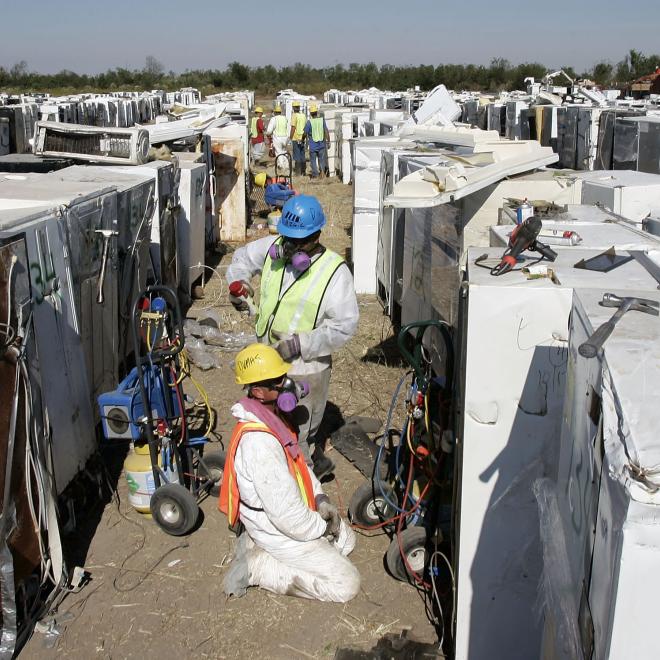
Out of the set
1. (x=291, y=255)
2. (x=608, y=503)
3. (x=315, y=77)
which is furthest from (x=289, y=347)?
(x=315, y=77)

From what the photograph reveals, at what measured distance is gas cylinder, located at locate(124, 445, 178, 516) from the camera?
5.01m

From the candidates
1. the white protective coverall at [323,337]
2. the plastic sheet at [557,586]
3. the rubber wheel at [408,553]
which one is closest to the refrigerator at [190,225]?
the white protective coverall at [323,337]

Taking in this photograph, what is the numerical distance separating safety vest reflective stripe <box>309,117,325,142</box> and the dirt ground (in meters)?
17.7

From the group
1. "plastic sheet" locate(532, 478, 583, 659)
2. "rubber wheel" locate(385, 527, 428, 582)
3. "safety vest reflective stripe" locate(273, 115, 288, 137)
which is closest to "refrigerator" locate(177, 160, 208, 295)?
"rubber wheel" locate(385, 527, 428, 582)

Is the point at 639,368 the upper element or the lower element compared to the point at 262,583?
upper

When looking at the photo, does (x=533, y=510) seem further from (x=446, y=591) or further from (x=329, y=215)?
(x=329, y=215)

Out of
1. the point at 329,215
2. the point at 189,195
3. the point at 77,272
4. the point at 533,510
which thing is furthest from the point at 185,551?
the point at 329,215

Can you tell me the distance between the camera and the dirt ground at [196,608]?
13.0ft

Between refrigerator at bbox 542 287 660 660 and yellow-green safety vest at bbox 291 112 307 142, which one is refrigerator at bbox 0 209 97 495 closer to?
refrigerator at bbox 542 287 660 660

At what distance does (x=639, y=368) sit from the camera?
1779mm

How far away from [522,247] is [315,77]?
295 ft

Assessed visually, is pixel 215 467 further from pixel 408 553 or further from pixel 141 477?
pixel 408 553

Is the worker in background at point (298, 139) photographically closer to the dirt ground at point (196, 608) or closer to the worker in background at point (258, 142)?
the worker in background at point (258, 142)

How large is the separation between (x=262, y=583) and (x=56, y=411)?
62.9 inches
